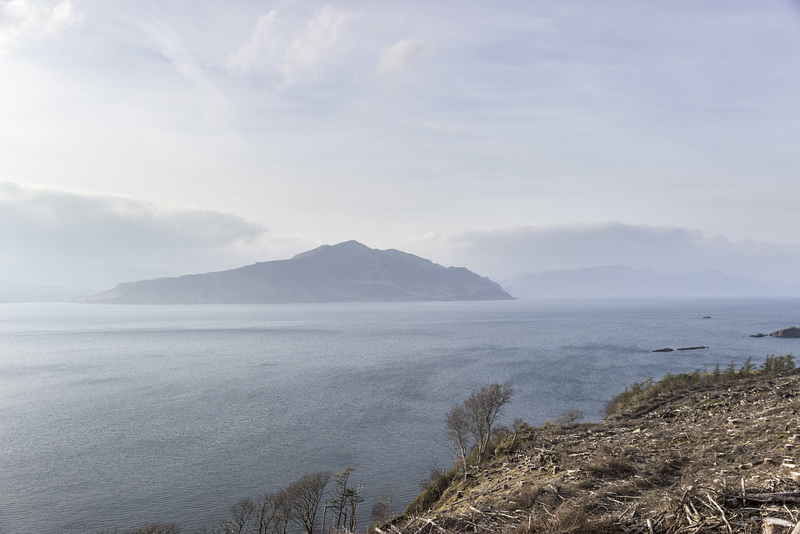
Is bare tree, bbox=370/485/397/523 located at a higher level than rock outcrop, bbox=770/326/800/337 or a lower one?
lower

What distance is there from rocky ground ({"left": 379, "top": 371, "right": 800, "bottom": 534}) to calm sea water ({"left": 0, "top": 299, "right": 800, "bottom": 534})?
2496 centimetres

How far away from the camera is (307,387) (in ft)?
289

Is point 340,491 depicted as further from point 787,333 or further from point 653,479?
point 787,333

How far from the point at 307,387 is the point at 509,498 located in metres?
80.0

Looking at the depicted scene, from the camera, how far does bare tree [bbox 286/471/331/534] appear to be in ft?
123

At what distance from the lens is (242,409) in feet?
239

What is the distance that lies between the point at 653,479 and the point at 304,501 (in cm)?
3364

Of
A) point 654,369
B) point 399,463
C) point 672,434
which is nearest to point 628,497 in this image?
point 672,434

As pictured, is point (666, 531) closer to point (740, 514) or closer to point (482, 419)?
point (740, 514)

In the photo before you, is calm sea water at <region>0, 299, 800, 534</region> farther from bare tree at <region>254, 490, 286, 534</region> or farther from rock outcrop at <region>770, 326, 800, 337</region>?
rock outcrop at <region>770, 326, 800, 337</region>

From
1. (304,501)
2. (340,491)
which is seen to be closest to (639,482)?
(304,501)

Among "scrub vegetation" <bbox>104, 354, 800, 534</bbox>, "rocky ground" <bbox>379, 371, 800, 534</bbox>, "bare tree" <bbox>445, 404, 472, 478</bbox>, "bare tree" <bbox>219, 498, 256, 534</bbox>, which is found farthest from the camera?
"bare tree" <bbox>445, 404, 472, 478</bbox>

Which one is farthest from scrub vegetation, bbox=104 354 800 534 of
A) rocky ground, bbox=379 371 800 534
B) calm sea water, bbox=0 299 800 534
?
calm sea water, bbox=0 299 800 534

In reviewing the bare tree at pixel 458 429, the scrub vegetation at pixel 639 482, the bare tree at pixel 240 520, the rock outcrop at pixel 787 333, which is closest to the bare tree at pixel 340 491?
the scrub vegetation at pixel 639 482
